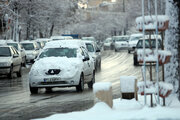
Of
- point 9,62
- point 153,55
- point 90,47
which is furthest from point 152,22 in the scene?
point 90,47

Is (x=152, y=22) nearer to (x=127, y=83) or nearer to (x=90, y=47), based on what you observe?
(x=127, y=83)

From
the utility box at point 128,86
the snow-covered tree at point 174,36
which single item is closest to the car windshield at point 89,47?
the utility box at point 128,86

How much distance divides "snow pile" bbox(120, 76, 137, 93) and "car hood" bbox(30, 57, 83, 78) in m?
5.17

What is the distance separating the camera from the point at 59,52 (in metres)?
19.0

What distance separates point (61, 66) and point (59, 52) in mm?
1601

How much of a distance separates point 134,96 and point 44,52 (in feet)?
23.9

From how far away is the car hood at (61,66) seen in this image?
17422 mm

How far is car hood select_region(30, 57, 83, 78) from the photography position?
17422mm

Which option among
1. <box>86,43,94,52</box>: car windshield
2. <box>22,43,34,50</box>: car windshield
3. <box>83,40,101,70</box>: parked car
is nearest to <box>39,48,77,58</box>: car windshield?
<box>83,40,101,70</box>: parked car

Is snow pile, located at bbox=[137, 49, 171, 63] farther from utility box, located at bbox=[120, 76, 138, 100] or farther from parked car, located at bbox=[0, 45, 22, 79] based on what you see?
parked car, located at bbox=[0, 45, 22, 79]

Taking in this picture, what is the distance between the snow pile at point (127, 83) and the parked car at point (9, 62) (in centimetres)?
1466

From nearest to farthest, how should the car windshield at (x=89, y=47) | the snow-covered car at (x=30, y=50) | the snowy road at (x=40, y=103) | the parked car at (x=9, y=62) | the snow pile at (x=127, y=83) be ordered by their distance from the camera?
the snow pile at (x=127, y=83) < the snowy road at (x=40, y=103) < the parked car at (x=9, y=62) < the car windshield at (x=89, y=47) < the snow-covered car at (x=30, y=50)

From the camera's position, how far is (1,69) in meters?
26.4

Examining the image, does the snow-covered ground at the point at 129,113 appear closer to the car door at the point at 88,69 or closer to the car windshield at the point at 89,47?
the car door at the point at 88,69
